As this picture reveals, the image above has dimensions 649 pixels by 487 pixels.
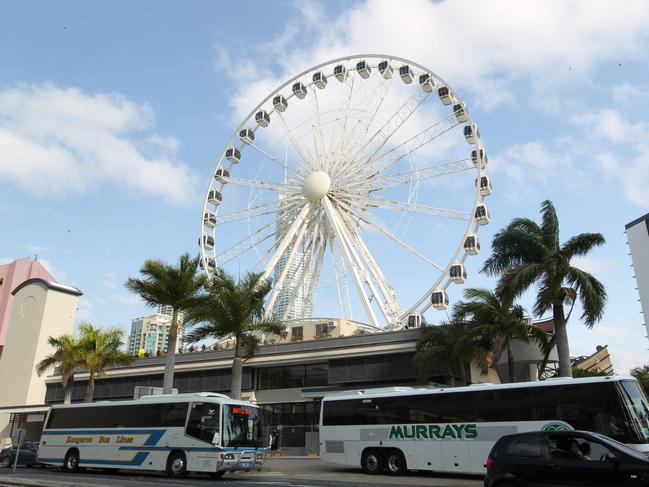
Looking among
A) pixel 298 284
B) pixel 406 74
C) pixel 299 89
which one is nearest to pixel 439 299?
pixel 298 284

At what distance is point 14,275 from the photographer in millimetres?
67688

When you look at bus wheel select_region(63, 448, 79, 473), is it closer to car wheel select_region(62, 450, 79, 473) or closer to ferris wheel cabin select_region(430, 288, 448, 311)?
car wheel select_region(62, 450, 79, 473)

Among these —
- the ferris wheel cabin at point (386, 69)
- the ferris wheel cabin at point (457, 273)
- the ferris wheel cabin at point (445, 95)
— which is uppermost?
the ferris wheel cabin at point (386, 69)

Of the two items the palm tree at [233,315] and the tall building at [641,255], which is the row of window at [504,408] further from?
the tall building at [641,255]

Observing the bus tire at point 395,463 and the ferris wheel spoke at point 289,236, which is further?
the ferris wheel spoke at point 289,236

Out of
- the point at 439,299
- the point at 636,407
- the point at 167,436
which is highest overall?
the point at 439,299

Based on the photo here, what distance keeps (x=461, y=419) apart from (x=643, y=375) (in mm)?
43914

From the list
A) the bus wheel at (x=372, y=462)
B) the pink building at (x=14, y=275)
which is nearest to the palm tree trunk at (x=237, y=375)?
the bus wheel at (x=372, y=462)

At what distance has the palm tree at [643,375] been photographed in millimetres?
51688

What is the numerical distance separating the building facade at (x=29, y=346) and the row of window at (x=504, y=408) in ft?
125

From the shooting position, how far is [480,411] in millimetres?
19062

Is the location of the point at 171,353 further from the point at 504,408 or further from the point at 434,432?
the point at 504,408

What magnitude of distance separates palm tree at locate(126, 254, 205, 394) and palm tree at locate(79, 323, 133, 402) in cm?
1138

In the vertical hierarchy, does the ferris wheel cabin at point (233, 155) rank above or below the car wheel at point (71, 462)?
above
